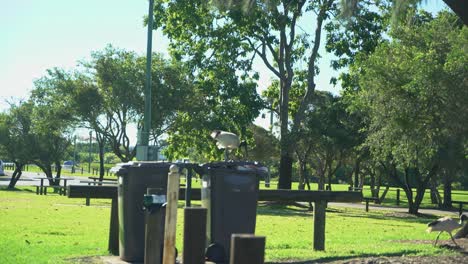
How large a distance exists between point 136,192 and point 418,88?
578 inches

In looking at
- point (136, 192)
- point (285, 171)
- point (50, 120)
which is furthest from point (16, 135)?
point (136, 192)

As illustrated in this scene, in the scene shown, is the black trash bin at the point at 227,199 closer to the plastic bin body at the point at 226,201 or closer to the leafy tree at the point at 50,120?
the plastic bin body at the point at 226,201

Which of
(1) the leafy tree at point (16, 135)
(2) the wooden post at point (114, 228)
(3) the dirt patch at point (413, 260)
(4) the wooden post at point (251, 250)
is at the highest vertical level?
(1) the leafy tree at point (16, 135)

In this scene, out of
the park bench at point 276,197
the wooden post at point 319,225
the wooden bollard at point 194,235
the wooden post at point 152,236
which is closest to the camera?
the wooden bollard at point 194,235

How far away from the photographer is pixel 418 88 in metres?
21.2

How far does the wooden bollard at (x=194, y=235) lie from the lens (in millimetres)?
4973

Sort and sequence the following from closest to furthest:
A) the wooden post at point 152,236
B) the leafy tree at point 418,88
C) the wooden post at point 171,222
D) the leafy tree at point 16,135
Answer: the wooden post at point 171,222, the wooden post at point 152,236, the leafy tree at point 418,88, the leafy tree at point 16,135

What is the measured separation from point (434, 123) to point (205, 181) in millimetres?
14266

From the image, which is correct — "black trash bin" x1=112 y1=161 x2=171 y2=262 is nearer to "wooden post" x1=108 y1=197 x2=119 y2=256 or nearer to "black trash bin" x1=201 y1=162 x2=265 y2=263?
"black trash bin" x1=201 y1=162 x2=265 y2=263

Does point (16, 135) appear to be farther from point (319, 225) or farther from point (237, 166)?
point (237, 166)

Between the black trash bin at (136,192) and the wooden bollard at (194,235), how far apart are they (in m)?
3.40

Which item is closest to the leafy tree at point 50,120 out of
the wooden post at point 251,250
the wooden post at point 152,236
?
the wooden post at point 152,236

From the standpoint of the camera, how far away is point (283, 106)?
34188 mm

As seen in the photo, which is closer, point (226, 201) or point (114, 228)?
point (226, 201)
